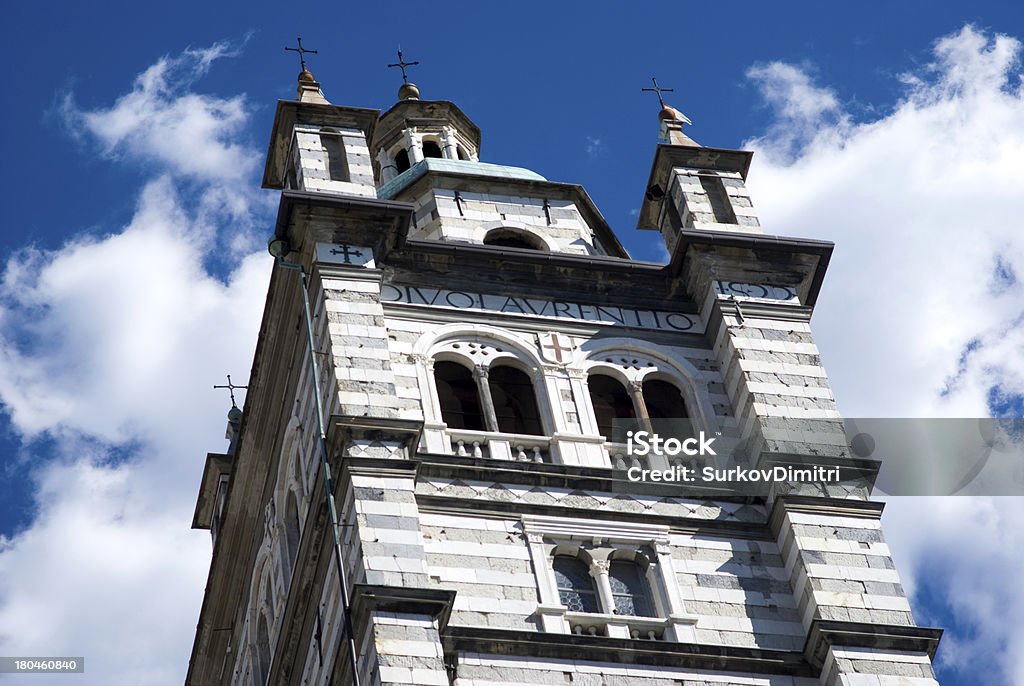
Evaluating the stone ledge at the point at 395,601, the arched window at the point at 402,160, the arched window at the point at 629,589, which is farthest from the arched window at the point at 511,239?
the stone ledge at the point at 395,601

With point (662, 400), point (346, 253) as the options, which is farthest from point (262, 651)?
point (662, 400)

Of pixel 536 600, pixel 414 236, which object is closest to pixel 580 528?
pixel 536 600

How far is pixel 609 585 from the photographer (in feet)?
100

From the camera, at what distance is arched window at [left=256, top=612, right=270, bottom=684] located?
3491 cm

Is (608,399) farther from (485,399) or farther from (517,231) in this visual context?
(517,231)

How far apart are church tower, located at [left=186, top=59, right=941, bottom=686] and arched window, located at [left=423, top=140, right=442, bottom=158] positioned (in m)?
4.82

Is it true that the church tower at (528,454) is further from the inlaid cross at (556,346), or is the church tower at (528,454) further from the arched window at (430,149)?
the arched window at (430,149)

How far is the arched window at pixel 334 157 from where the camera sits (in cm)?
3606

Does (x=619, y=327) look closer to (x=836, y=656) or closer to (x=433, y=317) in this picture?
(x=433, y=317)

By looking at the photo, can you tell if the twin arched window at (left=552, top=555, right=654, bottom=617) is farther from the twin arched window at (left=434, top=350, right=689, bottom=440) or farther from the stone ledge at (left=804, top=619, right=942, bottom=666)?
the twin arched window at (left=434, top=350, right=689, bottom=440)

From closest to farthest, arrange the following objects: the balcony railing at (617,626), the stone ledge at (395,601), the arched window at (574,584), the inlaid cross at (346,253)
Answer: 1. the stone ledge at (395,601)
2. the balcony railing at (617,626)
3. the arched window at (574,584)
4. the inlaid cross at (346,253)

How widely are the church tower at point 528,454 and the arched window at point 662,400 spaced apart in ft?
0.14

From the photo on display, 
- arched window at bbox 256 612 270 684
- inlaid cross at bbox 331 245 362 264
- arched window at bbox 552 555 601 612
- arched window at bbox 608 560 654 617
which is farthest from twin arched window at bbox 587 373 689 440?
arched window at bbox 256 612 270 684

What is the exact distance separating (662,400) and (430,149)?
12.2m
